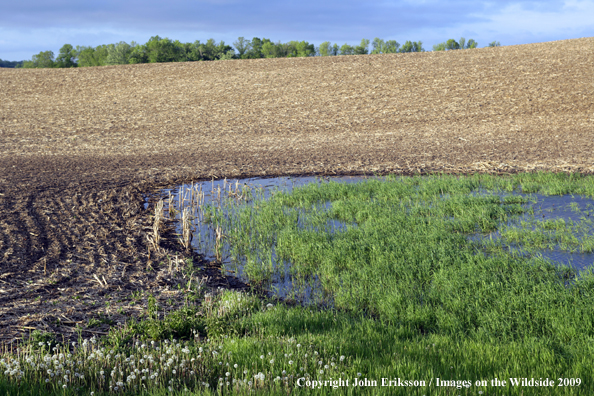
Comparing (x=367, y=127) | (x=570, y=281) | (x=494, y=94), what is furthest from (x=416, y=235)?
(x=494, y=94)

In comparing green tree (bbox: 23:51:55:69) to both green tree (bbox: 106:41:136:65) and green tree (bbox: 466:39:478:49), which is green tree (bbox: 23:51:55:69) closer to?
green tree (bbox: 106:41:136:65)

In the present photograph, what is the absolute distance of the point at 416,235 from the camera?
9.72m

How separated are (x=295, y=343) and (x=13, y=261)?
22.1 feet

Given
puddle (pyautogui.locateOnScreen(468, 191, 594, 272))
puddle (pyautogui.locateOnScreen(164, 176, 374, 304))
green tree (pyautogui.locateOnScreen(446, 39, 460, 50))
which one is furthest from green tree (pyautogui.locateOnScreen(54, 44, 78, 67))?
green tree (pyautogui.locateOnScreen(446, 39, 460, 50))

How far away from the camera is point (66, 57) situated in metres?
79.2

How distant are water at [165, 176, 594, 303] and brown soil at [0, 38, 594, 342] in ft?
2.60

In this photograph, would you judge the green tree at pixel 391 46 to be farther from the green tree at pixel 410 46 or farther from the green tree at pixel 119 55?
the green tree at pixel 119 55

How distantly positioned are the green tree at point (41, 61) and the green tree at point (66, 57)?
1314mm

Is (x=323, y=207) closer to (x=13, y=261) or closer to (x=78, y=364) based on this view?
(x=13, y=261)

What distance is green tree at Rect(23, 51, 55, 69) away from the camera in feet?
258

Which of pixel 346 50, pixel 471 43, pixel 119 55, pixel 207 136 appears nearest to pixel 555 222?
pixel 207 136

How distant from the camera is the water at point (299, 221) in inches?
327

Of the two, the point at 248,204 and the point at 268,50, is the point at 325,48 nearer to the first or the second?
the point at 268,50

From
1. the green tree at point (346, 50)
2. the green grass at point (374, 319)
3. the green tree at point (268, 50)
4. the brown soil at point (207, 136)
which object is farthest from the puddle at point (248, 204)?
the green tree at point (346, 50)
